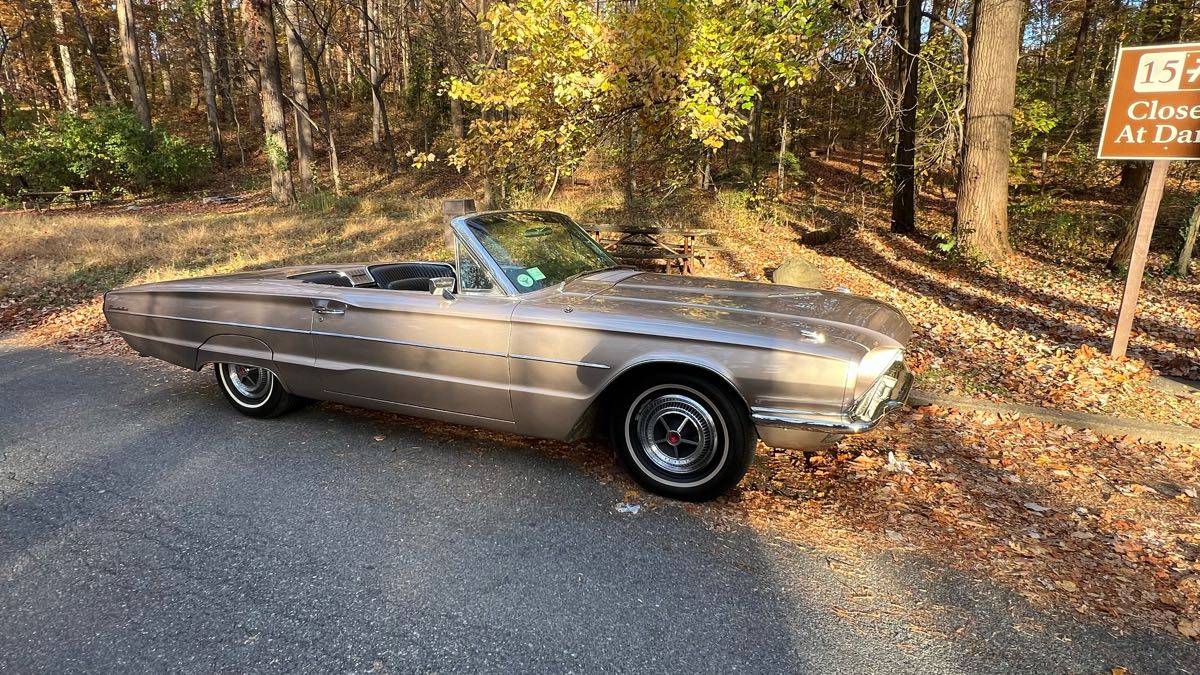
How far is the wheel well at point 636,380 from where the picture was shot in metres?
3.10

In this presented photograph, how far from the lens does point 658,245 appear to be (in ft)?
31.0

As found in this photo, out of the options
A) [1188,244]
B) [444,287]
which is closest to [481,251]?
[444,287]

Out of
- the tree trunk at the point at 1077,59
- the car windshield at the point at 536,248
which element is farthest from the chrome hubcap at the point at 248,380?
the tree trunk at the point at 1077,59

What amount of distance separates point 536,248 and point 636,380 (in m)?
1.23

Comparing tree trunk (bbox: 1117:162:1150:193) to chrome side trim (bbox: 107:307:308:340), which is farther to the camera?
tree trunk (bbox: 1117:162:1150:193)

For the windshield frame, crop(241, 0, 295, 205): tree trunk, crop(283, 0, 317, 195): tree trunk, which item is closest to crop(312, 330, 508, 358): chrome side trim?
the windshield frame

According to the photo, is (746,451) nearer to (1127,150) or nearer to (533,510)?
(533,510)

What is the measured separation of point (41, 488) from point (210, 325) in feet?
4.41

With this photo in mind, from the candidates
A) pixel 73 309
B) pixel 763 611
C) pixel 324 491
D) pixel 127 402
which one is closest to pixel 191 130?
pixel 73 309

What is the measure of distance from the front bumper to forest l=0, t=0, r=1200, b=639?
50 cm

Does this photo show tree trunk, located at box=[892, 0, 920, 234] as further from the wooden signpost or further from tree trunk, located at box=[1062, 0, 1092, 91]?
the wooden signpost

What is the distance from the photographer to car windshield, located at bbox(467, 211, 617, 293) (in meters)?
3.73

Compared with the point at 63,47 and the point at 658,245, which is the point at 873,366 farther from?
the point at 63,47

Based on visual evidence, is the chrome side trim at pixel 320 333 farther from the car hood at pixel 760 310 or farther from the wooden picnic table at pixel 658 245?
the wooden picnic table at pixel 658 245
